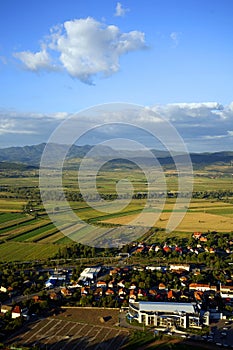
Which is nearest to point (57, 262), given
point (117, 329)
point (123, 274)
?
point (123, 274)

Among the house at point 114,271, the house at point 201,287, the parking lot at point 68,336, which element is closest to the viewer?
the parking lot at point 68,336

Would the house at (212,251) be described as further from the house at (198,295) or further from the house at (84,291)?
the house at (84,291)

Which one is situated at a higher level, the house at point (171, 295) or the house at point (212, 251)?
the house at point (212, 251)

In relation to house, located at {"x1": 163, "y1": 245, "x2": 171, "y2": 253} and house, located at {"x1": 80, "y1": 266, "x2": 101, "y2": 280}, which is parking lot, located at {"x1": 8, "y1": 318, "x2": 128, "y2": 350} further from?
house, located at {"x1": 163, "y1": 245, "x2": 171, "y2": 253}

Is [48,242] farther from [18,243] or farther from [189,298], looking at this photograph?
[189,298]

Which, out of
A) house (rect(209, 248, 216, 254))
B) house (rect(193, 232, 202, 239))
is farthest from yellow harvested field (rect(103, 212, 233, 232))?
house (rect(209, 248, 216, 254))

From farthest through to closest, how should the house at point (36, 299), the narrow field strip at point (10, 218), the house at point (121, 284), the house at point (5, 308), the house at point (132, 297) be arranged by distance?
the narrow field strip at point (10, 218) < the house at point (121, 284) < the house at point (132, 297) < the house at point (36, 299) < the house at point (5, 308)

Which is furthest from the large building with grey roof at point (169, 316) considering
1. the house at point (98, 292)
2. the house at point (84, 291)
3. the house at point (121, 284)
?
the house at point (121, 284)
